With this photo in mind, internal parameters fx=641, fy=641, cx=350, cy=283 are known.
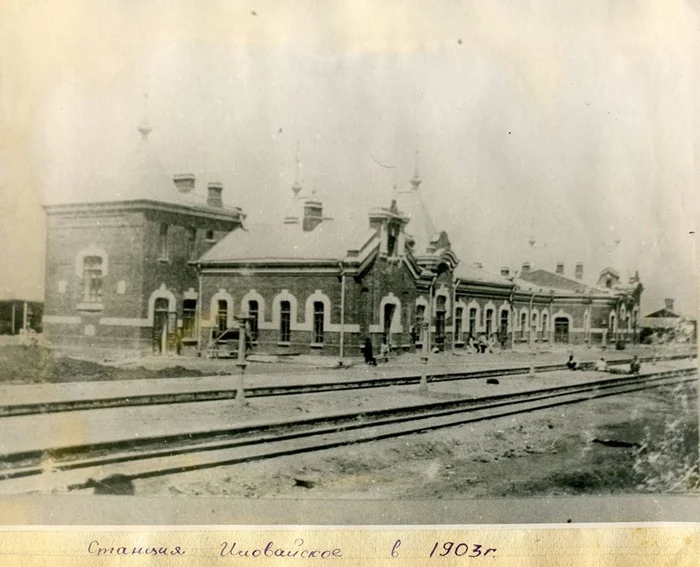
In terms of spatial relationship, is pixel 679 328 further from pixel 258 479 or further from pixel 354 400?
pixel 258 479

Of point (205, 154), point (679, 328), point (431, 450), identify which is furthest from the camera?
point (679, 328)

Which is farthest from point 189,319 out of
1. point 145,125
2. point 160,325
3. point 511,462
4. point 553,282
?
point 553,282

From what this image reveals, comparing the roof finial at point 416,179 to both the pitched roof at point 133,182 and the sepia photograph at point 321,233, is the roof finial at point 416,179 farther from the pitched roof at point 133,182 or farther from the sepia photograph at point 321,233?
the pitched roof at point 133,182

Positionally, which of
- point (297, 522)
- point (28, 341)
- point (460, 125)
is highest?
point (460, 125)

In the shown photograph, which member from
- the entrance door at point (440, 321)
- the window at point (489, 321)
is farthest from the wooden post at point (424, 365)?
the window at point (489, 321)

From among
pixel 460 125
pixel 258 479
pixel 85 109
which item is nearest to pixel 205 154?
pixel 85 109

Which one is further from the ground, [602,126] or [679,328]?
[602,126]
